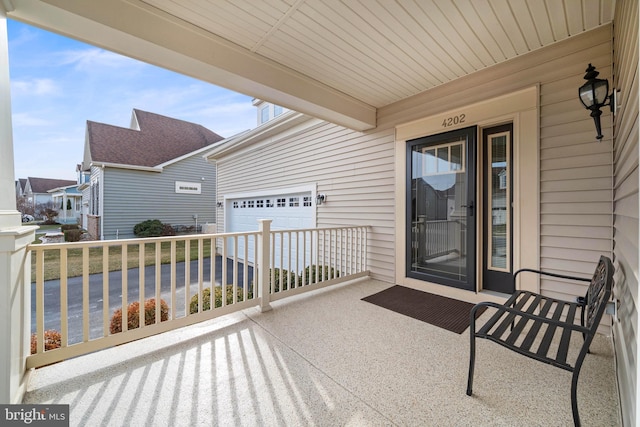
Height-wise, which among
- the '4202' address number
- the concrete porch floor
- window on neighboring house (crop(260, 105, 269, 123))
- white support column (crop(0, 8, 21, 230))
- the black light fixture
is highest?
window on neighboring house (crop(260, 105, 269, 123))

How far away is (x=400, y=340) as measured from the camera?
236cm

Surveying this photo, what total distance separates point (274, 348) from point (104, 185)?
37.4 ft

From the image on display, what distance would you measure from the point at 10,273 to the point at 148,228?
Answer: 1076 cm

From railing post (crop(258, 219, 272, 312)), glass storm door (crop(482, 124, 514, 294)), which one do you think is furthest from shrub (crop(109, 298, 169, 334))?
glass storm door (crop(482, 124, 514, 294))

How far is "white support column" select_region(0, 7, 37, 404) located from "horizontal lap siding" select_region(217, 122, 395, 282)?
13.0 feet

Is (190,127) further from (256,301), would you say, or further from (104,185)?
(256,301)

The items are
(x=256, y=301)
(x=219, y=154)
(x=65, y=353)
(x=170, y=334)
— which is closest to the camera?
(x=65, y=353)

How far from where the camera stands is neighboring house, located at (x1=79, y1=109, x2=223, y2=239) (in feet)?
33.8

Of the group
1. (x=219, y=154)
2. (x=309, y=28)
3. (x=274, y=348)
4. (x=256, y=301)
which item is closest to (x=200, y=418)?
(x=274, y=348)

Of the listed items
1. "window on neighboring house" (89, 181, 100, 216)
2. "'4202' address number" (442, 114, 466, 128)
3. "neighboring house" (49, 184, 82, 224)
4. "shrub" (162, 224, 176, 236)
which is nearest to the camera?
"'4202' address number" (442, 114, 466, 128)

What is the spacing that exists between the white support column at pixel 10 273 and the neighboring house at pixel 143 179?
10262 mm

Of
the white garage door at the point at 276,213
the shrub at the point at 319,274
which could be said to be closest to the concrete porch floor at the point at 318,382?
the shrub at the point at 319,274

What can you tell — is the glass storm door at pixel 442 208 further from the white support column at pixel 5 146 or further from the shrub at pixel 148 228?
the shrub at pixel 148 228

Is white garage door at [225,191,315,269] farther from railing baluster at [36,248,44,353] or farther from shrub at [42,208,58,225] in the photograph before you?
shrub at [42,208,58,225]
